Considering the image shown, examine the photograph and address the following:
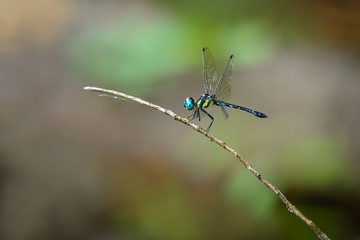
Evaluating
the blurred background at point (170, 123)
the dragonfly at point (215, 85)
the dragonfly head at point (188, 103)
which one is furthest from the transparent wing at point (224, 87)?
the blurred background at point (170, 123)

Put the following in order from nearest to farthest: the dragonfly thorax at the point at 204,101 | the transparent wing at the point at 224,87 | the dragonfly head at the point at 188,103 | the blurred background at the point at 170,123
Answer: the dragonfly head at the point at 188,103, the dragonfly thorax at the point at 204,101, the transparent wing at the point at 224,87, the blurred background at the point at 170,123

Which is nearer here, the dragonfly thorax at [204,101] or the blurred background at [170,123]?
the dragonfly thorax at [204,101]

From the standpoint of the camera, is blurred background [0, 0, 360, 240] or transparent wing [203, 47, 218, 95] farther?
blurred background [0, 0, 360, 240]

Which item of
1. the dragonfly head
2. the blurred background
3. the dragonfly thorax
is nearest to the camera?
the dragonfly head

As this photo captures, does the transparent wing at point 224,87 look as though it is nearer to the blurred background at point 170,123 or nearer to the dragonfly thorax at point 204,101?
the dragonfly thorax at point 204,101

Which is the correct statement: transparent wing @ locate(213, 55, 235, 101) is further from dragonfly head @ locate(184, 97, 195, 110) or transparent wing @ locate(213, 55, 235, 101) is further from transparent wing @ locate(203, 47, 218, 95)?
dragonfly head @ locate(184, 97, 195, 110)

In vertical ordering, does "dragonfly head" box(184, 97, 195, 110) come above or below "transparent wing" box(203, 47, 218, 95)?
below

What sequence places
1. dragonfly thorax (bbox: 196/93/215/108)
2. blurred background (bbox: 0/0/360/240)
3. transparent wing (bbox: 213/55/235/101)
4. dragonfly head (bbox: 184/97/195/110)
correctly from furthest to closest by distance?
blurred background (bbox: 0/0/360/240), transparent wing (bbox: 213/55/235/101), dragonfly thorax (bbox: 196/93/215/108), dragonfly head (bbox: 184/97/195/110)

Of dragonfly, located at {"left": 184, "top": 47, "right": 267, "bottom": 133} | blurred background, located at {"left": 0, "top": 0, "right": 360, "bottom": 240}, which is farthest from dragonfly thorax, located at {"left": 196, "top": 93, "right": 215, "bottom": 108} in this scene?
blurred background, located at {"left": 0, "top": 0, "right": 360, "bottom": 240}

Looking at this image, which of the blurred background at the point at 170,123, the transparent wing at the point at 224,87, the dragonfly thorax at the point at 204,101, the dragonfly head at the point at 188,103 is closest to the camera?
the dragonfly head at the point at 188,103

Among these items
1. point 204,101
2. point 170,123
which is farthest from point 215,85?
point 170,123

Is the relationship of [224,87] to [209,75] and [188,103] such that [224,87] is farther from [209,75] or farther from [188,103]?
[188,103]
